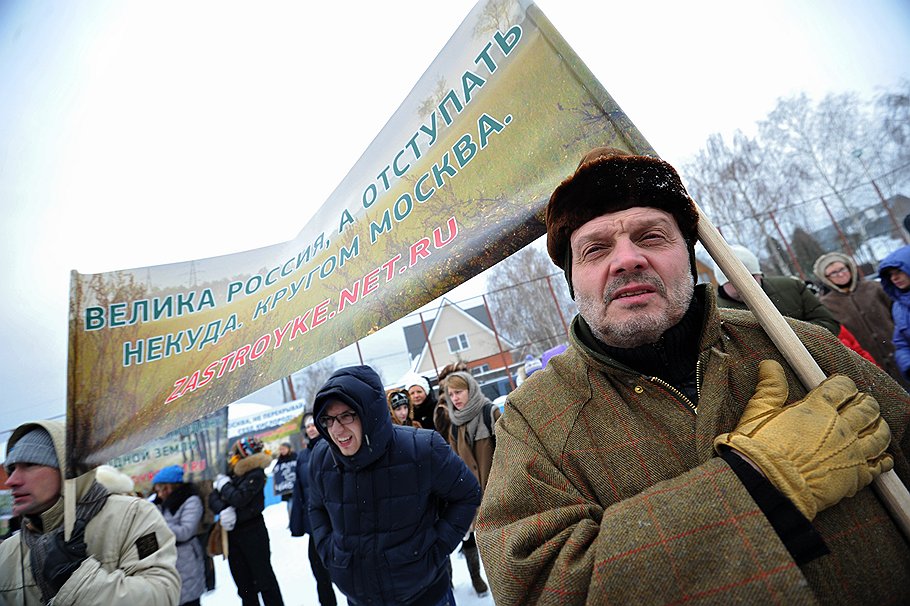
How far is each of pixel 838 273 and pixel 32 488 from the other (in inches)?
Result: 246

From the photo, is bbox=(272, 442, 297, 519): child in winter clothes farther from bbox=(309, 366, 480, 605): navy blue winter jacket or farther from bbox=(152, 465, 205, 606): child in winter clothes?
bbox=(309, 366, 480, 605): navy blue winter jacket

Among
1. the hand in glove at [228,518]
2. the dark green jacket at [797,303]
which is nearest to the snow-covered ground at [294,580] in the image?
the hand in glove at [228,518]

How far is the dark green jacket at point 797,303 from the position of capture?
302 cm

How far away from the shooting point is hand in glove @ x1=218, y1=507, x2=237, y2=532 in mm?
4109

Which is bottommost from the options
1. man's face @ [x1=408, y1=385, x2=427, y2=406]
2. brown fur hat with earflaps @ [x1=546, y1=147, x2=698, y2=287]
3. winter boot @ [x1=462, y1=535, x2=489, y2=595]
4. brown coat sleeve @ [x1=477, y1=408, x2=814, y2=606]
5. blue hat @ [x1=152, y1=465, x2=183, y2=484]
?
winter boot @ [x1=462, y1=535, x2=489, y2=595]

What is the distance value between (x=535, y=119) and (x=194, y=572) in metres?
5.09

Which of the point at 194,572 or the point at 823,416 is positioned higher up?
the point at 823,416

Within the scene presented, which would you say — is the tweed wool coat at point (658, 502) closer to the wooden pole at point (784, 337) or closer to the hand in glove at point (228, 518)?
the wooden pole at point (784, 337)

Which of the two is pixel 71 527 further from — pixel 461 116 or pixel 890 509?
pixel 890 509

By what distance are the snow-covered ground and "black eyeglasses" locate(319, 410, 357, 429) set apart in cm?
252

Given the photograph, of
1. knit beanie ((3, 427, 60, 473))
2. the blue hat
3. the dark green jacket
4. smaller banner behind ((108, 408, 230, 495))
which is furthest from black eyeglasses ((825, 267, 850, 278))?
smaller banner behind ((108, 408, 230, 495))

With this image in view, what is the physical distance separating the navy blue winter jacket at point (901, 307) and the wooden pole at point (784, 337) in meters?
3.04

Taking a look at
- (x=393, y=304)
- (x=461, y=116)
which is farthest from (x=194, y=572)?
Result: (x=461, y=116)

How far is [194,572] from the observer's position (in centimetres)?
409
